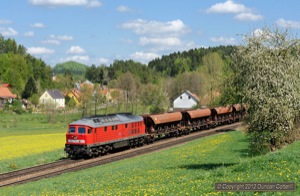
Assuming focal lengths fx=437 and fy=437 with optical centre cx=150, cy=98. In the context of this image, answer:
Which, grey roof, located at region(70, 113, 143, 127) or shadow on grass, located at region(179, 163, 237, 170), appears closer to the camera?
shadow on grass, located at region(179, 163, 237, 170)

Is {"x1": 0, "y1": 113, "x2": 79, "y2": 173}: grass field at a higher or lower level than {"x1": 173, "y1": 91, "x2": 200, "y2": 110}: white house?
lower

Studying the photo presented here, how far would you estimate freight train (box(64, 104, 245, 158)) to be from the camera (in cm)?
4212

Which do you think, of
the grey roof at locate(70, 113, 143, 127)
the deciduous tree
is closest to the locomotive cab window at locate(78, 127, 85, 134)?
the grey roof at locate(70, 113, 143, 127)

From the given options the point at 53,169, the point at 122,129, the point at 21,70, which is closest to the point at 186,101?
the point at 21,70

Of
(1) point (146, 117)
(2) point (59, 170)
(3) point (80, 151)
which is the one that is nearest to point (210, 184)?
(2) point (59, 170)

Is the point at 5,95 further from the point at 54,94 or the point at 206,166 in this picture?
the point at 206,166

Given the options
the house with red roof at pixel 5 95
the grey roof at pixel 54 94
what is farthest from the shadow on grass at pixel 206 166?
the grey roof at pixel 54 94

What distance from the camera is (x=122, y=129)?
47969 millimetres

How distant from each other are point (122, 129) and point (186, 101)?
86353 millimetres

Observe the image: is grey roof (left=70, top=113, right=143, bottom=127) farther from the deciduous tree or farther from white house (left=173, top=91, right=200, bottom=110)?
white house (left=173, top=91, right=200, bottom=110)

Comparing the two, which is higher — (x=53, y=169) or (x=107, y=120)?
(x=107, y=120)

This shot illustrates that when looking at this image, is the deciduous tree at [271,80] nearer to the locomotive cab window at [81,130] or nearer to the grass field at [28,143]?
the locomotive cab window at [81,130]

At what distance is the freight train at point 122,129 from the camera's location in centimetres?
4212

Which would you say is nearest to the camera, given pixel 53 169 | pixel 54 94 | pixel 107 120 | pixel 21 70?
pixel 53 169
